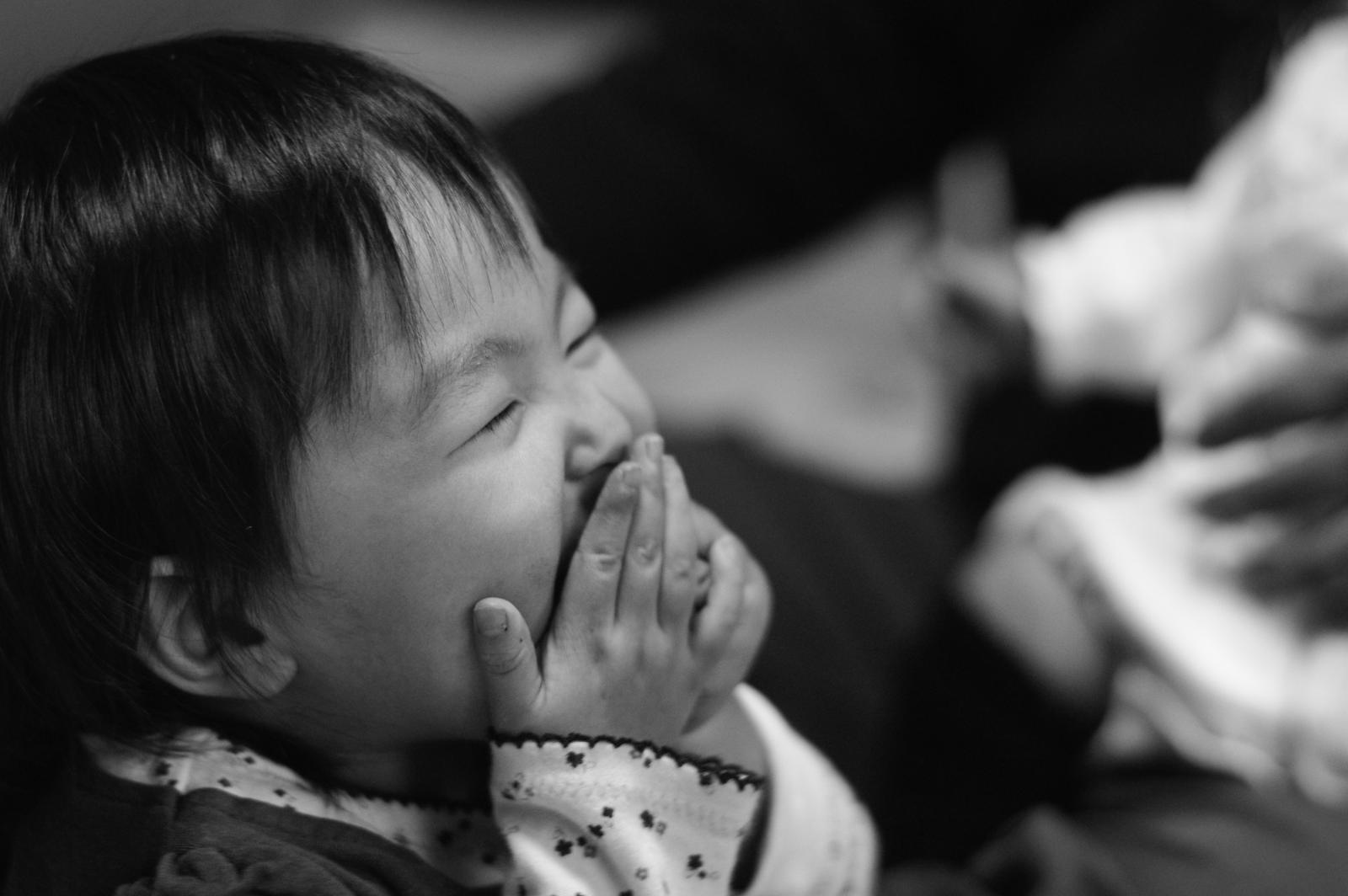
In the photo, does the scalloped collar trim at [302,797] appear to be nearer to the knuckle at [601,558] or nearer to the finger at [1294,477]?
the knuckle at [601,558]

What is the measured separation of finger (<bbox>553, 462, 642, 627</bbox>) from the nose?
2 cm

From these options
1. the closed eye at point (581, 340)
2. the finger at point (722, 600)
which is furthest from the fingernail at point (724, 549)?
the closed eye at point (581, 340)

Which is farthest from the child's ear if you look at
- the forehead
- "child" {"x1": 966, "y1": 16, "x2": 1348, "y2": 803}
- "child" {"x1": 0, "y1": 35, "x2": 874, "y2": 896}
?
"child" {"x1": 966, "y1": 16, "x2": 1348, "y2": 803}

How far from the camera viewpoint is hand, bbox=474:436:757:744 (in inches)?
20.4

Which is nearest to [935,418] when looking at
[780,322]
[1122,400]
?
[780,322]

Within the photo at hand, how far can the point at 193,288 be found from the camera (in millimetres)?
476

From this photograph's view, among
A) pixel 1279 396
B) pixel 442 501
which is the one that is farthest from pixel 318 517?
pixel 1279 396

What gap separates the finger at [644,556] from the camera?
20.8 inches

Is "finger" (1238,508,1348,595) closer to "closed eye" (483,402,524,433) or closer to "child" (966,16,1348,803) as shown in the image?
"child" (966,16,1348,803)

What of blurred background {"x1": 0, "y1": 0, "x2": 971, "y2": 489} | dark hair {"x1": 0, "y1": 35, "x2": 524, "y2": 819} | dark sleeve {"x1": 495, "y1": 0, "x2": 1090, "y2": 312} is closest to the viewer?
dark hair {"x1": 0, "y1": 35, "x2": 524, "y2": 819}

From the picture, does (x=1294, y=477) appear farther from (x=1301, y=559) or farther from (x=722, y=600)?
(x=722, y=600)

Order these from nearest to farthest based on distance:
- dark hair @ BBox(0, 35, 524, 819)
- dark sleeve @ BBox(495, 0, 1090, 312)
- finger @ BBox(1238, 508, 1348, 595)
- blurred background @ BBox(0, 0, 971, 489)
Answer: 1. dark hair @ BBox(0, 35, 524, 819)
2. finger @ BBox(1238, 508, 1348, 595)
3. dark sleeve @ BBox(495, 0, 1090, 312)
4. blurred background @ BBox(0, 0, 971, 489)

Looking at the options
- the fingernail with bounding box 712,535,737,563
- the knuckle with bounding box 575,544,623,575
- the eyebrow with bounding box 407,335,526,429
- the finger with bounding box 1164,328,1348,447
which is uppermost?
the eyebrow with bounding box 407,335,526,429

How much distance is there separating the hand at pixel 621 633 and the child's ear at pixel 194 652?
0.29 feet
